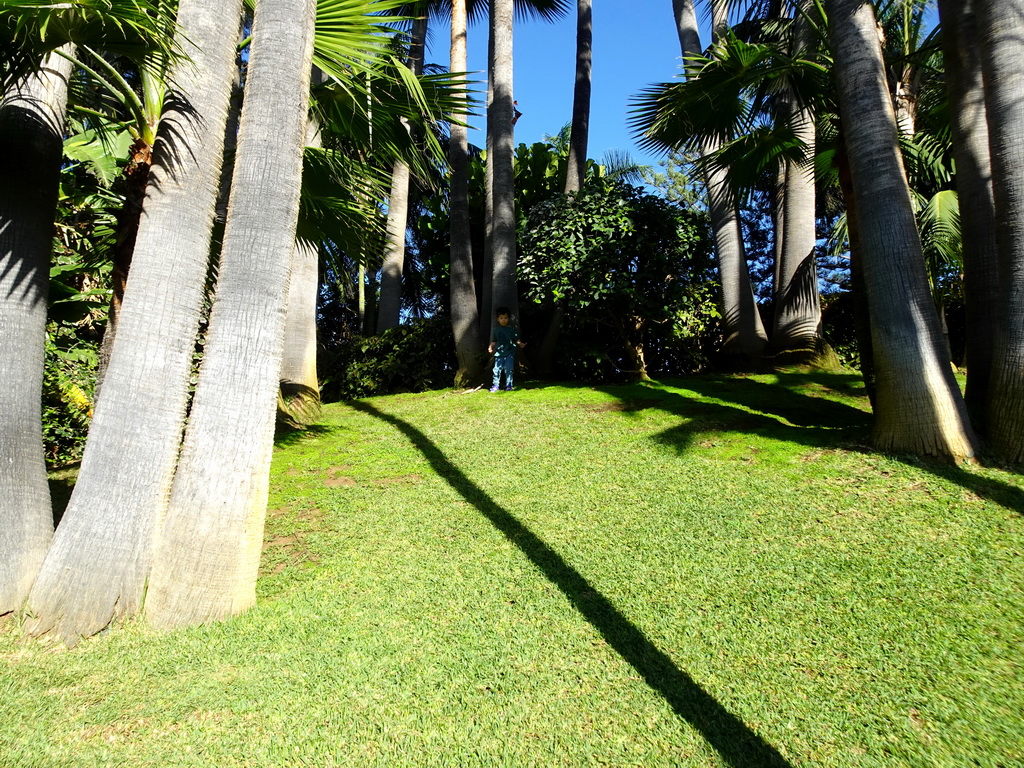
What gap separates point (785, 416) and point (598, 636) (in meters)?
5.24

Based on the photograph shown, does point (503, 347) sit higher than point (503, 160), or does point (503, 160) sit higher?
point (503, 160)

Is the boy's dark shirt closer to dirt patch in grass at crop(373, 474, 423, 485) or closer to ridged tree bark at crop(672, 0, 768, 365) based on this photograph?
ridged tree bark at crop(672, 0, 768, 365)

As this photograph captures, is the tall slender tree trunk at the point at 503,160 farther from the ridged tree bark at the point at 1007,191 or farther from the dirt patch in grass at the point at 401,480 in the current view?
the ridged tree bark at the point at 1007,191

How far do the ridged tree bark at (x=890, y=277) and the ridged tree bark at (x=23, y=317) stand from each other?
259 inches

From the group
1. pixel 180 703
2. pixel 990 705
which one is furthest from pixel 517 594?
pixel 990 705

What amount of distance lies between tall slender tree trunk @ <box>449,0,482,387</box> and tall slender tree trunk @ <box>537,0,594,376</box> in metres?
1.36

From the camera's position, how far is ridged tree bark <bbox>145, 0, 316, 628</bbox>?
3807 mm

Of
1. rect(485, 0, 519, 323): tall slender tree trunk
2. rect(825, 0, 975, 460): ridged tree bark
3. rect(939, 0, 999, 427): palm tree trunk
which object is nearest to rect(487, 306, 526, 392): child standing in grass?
rect(485, 0, 519, 323): tall slender tree trunk

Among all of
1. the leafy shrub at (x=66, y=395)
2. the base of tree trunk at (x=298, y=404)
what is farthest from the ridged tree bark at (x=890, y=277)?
the leafy shrub at (x=66, y=395)

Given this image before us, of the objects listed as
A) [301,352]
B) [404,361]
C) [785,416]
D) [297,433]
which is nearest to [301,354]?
[301,352]

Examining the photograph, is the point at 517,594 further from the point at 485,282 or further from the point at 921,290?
the point at 485,282

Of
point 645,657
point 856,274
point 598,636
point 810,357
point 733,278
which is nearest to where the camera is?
point 645,657

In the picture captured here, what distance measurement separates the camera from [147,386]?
3.89m

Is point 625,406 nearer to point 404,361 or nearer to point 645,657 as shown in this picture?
point 645,657
